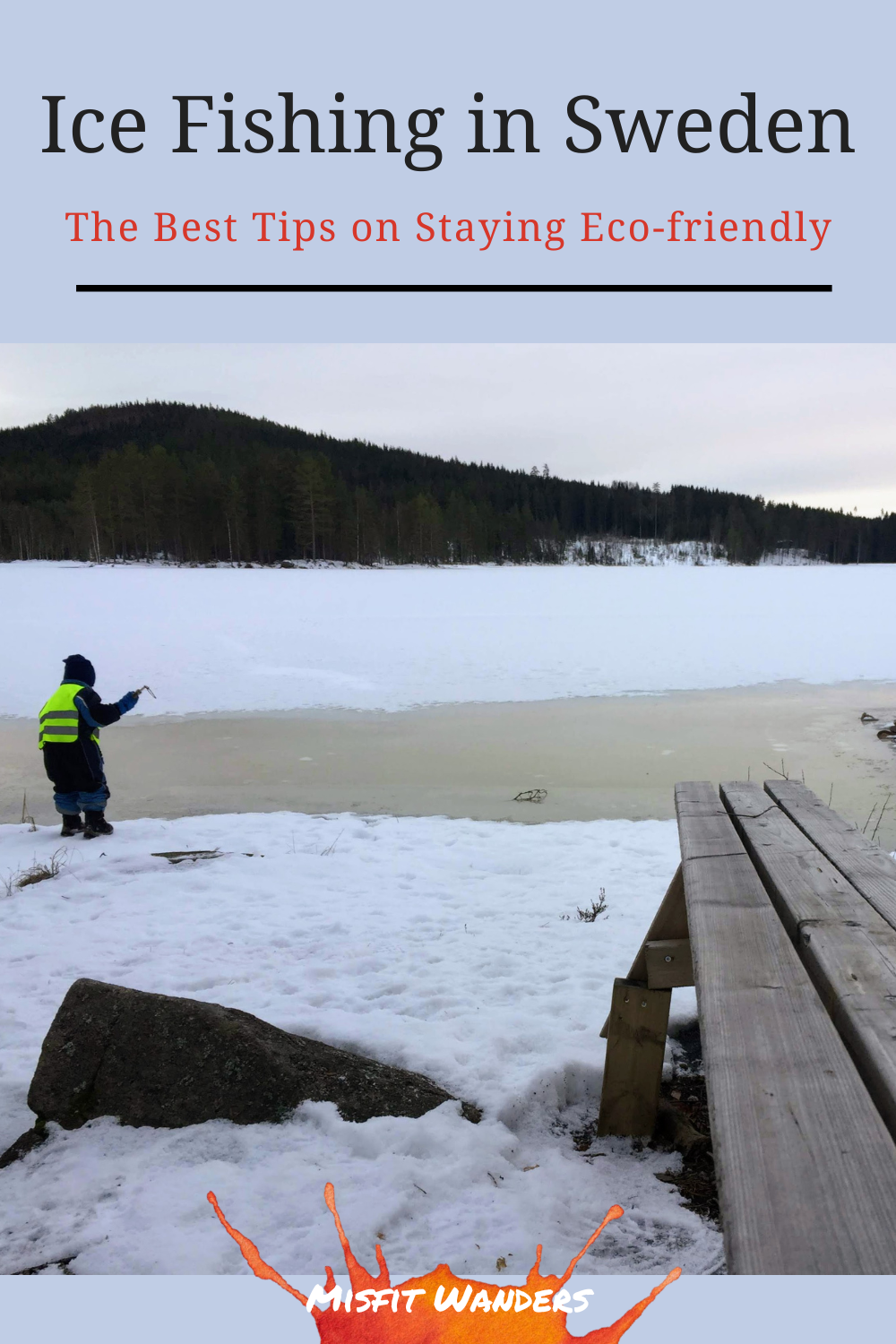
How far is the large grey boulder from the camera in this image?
2.80 metres

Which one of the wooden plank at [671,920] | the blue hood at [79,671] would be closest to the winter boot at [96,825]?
the blue hood at [79,671]

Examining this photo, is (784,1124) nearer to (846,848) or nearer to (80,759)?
(846,848)

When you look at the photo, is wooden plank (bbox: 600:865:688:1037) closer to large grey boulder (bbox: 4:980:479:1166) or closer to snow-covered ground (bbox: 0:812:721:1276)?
snow-covered ground (bbox: 0:812:721:1276)

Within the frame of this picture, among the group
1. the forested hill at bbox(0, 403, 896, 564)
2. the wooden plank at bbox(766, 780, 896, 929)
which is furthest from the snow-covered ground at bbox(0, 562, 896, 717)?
the forested hill at bbox(0, 403, 896, 564)

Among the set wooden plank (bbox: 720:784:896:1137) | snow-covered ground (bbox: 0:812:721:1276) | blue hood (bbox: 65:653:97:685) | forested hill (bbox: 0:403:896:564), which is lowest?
snow-covered ground (bbox: 0:812:721:1276)

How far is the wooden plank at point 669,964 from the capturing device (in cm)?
276

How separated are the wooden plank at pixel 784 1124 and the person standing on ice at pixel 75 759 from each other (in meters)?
5.75

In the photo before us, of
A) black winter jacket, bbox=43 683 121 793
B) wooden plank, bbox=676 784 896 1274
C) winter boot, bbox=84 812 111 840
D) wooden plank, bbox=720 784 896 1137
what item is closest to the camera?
wooden plank, bbox=676 784 896 1274

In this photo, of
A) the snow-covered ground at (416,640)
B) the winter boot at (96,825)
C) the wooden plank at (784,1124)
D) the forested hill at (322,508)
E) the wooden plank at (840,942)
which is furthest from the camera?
the forested hill at (322,508)

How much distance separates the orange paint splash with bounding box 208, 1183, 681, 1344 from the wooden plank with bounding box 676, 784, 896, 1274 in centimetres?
16

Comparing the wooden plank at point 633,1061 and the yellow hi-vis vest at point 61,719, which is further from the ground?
the yellow hi-vis vest at point 61,719

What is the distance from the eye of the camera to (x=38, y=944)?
4406 mm

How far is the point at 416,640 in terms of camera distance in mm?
19875

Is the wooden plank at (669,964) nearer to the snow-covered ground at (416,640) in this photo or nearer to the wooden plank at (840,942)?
the wooden plank at (840,942)
